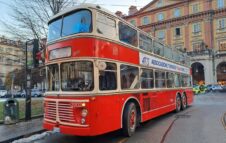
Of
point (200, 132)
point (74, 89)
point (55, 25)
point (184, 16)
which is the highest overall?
point (184, 16)

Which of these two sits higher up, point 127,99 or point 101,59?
point 101,59

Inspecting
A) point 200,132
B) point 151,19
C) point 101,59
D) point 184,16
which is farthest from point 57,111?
point 151,19

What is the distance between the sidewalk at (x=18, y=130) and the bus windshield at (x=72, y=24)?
3.21 metres

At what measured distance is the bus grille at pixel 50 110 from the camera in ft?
25.9

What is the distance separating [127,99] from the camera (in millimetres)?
8742

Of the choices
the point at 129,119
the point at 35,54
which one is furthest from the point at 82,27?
the point at 35,54

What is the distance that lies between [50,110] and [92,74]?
6.21ft

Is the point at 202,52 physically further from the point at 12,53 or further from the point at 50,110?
the point at 50,110

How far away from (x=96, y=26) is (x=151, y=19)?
57.4m

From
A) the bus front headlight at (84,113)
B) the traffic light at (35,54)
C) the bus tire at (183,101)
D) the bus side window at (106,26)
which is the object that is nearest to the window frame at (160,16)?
the bus tire at (183,101)

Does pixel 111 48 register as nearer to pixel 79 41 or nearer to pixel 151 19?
pixel 79 41

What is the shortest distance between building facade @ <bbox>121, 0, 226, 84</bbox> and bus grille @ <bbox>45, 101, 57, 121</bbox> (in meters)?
46.2

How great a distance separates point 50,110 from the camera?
809 cm

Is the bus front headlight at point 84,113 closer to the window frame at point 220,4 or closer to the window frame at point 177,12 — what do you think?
the window frame at point 220,4
